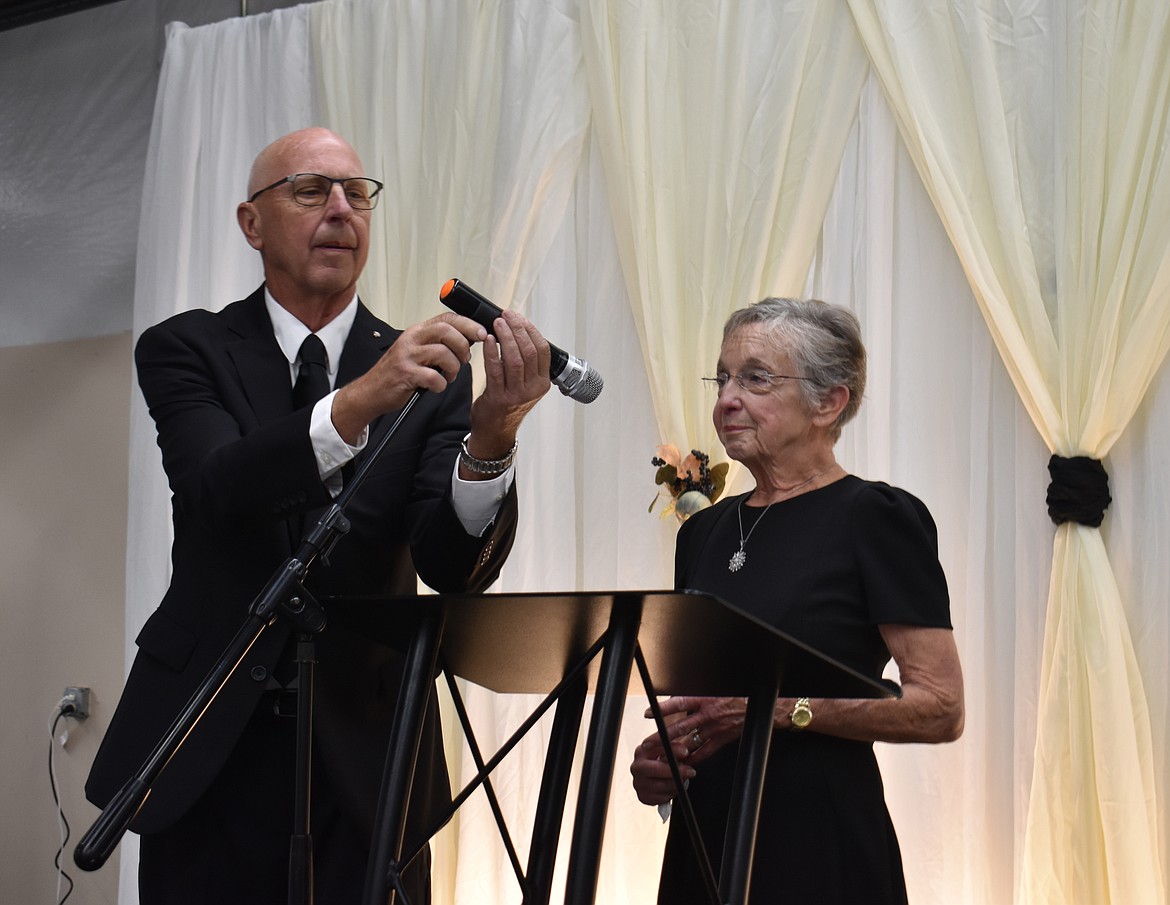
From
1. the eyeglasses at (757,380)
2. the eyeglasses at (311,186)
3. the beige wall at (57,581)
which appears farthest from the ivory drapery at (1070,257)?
the beige wall at (57,581)

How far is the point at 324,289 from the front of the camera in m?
2.05

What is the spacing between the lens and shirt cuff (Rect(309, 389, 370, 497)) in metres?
1.74

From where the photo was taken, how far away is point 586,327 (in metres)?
3.76

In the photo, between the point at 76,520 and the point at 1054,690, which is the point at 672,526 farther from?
the point at 76,520

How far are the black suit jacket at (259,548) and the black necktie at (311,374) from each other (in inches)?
0.9

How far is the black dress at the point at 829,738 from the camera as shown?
6.22 feet

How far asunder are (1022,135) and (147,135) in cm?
310

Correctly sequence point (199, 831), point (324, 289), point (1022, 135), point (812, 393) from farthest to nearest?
1. point (1022, 135)
2. point (812, 393)
3. point (324, 289)
4. point (199, 831)

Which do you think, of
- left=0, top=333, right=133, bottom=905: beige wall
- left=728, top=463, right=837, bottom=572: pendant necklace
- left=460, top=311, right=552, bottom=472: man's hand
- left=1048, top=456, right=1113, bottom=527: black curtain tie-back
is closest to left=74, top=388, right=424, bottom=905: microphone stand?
left=460, top=311, right=552, bottom=472: man's hand

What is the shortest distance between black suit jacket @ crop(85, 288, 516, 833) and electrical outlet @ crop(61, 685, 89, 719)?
278 cm

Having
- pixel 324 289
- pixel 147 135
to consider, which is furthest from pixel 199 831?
pixel 147 135

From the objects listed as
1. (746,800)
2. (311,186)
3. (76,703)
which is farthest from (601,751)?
(76,703)

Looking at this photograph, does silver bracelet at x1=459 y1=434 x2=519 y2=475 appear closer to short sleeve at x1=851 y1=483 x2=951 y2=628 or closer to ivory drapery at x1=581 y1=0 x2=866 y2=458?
short sleeve at x1=851 y1=483 x2=951 y2=628

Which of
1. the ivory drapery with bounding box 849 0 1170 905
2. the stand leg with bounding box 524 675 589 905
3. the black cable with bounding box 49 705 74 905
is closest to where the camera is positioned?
the stand leg with bounding box 524 675 589 905
